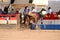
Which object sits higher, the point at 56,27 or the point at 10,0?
the point at 10,0

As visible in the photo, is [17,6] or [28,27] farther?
[17,6]

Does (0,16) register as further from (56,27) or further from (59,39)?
(59,39)

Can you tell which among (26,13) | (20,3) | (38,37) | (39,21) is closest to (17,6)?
(20,3)

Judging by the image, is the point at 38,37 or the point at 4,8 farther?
the point at 4,8

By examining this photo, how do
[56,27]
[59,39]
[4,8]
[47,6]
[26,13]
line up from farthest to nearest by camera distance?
1. [47,6]
2. [4,8]
3. [26,13]
4. [56,27]
5. [59,39]

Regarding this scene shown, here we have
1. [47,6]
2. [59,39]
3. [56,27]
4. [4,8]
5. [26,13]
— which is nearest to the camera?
[59,39]

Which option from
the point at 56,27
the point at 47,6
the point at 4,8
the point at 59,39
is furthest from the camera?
the point at 47,6

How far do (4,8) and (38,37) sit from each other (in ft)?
7.40

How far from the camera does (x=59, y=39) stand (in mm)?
3340

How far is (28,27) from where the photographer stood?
4.48 metres

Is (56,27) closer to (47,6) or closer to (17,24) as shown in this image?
(17,24)

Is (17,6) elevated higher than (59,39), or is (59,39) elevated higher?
(17,6)

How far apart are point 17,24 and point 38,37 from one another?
1.21m

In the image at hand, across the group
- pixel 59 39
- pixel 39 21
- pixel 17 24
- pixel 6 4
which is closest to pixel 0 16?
pixel 17 24
